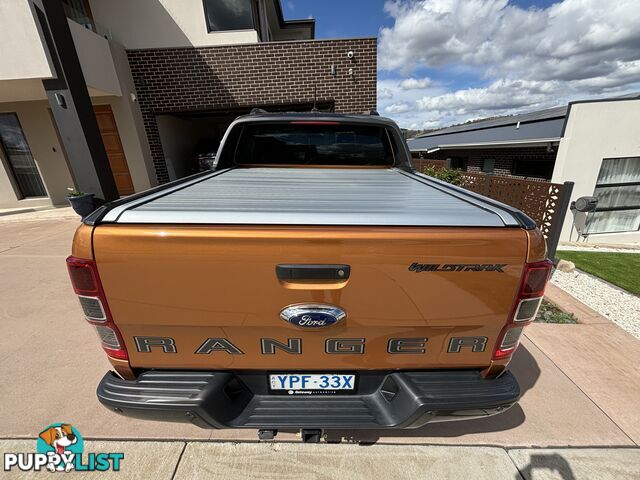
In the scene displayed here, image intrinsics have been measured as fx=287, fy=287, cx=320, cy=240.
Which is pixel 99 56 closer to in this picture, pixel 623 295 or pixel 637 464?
pixel 637 464

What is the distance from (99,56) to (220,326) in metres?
9.06

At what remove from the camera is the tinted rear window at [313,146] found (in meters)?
3.23

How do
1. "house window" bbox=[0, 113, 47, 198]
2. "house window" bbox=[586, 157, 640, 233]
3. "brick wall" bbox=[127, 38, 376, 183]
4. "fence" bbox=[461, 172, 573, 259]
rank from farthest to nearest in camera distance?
1. "house window" bbox=[586, 157, 640, 233]
2. "house window" bbox=[0, 113, 47, 198]
3. "brick wall" bbox=[127, 38, 376, 183]
4. "fence" bbox=[461, 172, 573, 259]

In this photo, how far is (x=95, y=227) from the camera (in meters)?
1.18

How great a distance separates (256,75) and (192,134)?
527 centimetres

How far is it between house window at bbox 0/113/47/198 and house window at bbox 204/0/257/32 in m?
6.28

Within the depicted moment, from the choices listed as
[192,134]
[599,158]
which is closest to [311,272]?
[599,158]

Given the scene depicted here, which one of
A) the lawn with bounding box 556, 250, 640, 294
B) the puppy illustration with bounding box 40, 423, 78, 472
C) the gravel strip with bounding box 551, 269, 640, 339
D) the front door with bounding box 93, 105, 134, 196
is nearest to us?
the puppy illustration with bounding box 40, 423, 78, 472

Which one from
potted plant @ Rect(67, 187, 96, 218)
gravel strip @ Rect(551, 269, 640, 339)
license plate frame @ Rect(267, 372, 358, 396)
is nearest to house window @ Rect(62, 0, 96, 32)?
potted plant @ Rect(67, 187, 96, 218)

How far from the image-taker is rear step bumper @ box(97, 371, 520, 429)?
1.34 m

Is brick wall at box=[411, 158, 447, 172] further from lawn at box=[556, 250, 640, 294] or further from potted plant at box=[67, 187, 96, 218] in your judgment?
potted plant at box=[67, 187, 96, 218]

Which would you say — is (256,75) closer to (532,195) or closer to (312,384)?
(532,195)

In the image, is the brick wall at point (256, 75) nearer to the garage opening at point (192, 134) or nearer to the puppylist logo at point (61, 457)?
the garage opening at point (192, 134)

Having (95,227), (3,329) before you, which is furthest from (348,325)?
(3,329)
